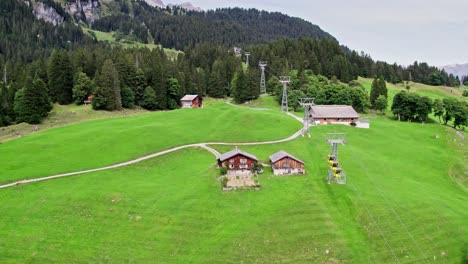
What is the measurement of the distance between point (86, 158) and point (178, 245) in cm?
3320

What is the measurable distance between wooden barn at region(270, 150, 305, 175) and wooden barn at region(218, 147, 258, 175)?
398 centimetres

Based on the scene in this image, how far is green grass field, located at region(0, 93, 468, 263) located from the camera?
50.8 metres

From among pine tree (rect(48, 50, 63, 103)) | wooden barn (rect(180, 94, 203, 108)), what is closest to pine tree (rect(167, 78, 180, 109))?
wooden barn (rect(180, 94, 203, 108))

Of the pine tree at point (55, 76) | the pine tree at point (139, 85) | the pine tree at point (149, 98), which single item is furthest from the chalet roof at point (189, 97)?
the pine tree at point (55, 76)

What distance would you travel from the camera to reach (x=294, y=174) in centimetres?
6988

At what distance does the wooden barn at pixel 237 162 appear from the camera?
69562 mm

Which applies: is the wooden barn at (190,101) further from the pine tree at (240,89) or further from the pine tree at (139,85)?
the pine tree at (240,89)

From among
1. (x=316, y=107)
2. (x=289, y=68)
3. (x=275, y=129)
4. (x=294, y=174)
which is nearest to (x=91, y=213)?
(x=294, y=174)

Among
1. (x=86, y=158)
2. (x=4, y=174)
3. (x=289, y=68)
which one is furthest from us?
(x=289, y=68)

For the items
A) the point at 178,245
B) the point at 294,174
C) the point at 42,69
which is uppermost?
the point at 42,69

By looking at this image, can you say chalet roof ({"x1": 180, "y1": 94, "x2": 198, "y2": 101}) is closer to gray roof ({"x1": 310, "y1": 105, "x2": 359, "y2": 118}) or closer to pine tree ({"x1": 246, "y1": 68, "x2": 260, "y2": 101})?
pine tree ({"x1": 246, "y1": 68, "x2": 260, "y2": 101})

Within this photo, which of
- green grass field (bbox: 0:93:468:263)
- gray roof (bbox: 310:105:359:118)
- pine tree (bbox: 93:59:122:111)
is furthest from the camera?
pine tree (bbox: 93:59:122:111)

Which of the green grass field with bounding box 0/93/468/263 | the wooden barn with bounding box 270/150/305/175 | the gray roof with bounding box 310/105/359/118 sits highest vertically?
the gray roof with bounding box 310/105/359/118

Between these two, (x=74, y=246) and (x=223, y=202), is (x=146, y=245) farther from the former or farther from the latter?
(x=223, y=202)
